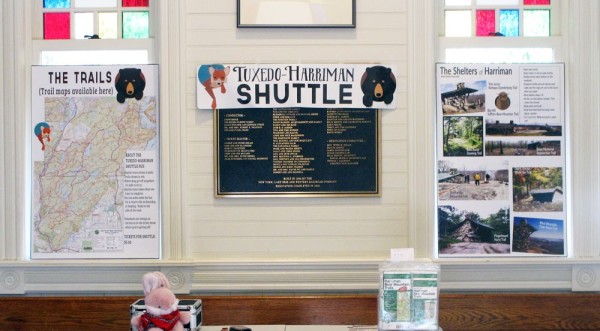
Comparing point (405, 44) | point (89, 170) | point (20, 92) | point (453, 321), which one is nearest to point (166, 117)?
point (89, 170)

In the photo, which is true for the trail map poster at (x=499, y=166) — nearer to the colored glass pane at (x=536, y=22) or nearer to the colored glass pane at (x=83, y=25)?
the colored glass pane at (x=536, y=22)

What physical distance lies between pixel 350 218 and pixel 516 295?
1.12m

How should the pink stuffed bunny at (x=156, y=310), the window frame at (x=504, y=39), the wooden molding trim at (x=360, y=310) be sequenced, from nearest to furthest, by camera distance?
the pink stuffed bunny at (x=156, y=310), the wooden molding trim at (x=360, y=310), the window frame at (x=504, y=39)

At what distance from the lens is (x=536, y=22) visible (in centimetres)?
417

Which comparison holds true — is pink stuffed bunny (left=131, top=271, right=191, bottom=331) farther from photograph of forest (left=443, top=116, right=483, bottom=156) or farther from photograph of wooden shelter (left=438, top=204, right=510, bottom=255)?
photograph of forest (left=443, top=116, right=483, bottom=156)

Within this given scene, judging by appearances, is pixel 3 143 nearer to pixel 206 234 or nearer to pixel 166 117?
pixel 166 117

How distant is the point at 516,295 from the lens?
4031 millimetres

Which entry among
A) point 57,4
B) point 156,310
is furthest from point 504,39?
point 57,4

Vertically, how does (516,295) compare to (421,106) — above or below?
below

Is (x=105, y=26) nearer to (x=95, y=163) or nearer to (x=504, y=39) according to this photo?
(x=95, y=163)

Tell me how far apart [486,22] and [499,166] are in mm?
921

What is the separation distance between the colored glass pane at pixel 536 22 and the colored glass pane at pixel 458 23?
14.1 inches

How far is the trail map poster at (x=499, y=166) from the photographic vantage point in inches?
160

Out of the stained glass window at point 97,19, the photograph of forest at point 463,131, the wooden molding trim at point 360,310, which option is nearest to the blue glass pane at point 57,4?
the stained glass window at point 97,19
